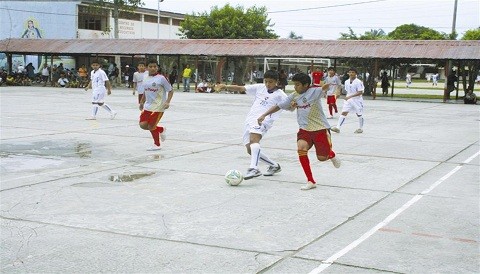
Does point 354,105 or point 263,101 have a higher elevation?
point 263,101

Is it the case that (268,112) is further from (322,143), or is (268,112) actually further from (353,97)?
(353,97)

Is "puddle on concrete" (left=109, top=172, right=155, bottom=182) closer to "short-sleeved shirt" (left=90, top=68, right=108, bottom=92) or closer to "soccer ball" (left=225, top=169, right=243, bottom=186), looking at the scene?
"soccer ball" (left=225, top=169, right=243, bottom=186)

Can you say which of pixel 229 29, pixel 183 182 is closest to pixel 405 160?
pixel 183 182

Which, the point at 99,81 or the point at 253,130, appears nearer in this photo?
the point at 253,130

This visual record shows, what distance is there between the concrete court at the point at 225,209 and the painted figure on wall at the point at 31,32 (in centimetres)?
4150

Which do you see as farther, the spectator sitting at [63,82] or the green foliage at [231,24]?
the green foliage at [231,24]

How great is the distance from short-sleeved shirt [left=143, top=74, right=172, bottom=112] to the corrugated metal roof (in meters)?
23.7


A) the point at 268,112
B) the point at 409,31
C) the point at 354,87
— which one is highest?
the point at 409,31

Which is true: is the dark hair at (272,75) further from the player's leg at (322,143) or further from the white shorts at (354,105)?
the white shorts at (354,105)

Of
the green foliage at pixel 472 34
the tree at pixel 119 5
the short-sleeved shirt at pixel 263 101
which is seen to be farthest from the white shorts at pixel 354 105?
the green foliage at pixel 472 34

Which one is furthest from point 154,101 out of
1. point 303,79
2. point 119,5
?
point 119,5

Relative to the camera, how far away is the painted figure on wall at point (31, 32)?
52.6 meters

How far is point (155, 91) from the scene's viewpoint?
41.1 feet

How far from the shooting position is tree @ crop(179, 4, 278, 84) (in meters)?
56.7
